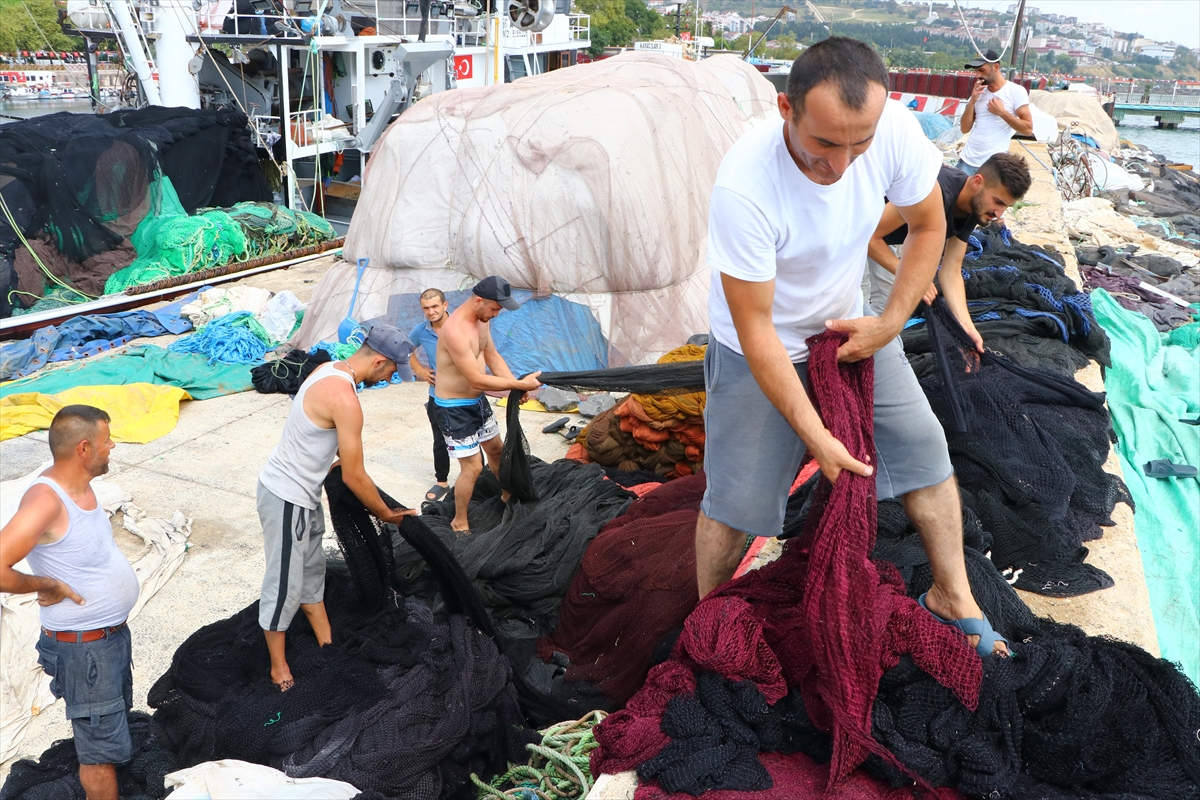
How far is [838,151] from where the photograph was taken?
212 cm

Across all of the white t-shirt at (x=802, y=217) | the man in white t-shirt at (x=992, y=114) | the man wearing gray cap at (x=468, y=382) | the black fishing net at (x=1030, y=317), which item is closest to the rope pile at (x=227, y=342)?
the man wearing gray cap at (x=468, y=382)

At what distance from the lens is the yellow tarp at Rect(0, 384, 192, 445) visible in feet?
23.7

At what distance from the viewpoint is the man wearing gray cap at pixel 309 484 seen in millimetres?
3584

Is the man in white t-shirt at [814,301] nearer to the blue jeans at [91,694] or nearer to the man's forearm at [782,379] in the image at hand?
the man's forearm at [782,379]

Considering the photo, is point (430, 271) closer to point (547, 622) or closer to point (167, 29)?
point (547, 622)

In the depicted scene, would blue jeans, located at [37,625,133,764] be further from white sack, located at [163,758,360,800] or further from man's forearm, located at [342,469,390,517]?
man's forearm, located at [342,469,390,517]

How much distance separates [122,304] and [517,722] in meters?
9.07

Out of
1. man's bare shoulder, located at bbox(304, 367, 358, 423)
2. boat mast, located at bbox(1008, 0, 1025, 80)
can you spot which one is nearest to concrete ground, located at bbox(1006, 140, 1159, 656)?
man's bare shoulder, located at bbox(304, 367, 358, 423)

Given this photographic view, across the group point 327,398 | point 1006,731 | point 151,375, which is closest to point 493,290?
point 327,398

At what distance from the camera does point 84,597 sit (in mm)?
3199

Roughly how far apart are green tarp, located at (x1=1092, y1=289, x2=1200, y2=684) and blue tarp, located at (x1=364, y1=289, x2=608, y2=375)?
4280 millimetres

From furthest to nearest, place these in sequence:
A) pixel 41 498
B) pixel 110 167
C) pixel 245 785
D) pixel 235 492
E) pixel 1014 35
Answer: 1. pixel 1014 35
2. pixel 110 167
3. pixel 235 492
4. pixel 41 498
5. pixel 245 785

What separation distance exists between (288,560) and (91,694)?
31.8 inches

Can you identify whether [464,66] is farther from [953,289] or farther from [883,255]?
[883,255]
